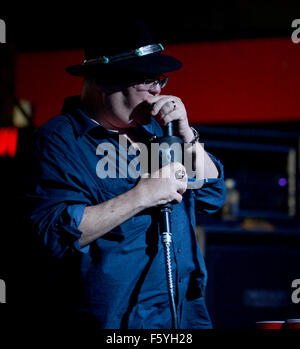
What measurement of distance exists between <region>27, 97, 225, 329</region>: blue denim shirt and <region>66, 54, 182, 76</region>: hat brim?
0.14 m

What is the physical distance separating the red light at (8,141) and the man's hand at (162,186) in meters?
2.14

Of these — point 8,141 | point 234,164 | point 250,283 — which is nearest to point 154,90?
point 250,283

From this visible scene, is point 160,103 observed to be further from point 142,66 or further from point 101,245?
point 101,245

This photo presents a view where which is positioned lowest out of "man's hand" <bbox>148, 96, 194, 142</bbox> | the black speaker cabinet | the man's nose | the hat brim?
the black speaker cabinet

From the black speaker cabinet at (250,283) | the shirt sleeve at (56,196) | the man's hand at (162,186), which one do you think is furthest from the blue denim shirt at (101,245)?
the black speaker cabinet at (250,283)

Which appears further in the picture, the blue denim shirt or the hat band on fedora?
the hat band on fedora

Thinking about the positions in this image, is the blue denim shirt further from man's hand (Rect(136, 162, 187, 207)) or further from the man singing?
man's hand (Rect(136, 162, 187, 207))

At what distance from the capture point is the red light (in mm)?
3285

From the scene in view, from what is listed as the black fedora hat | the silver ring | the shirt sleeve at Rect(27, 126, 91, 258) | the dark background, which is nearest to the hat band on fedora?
the black fedora hat

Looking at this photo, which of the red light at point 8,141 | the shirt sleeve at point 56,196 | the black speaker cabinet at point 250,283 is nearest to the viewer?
the shirt sleeve at point 56,196

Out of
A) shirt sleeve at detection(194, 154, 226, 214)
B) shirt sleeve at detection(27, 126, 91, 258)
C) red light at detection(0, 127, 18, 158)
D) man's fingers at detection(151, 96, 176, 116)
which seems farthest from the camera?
red light at detection(0, 127, 18, 158)

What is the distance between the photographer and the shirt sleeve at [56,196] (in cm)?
123

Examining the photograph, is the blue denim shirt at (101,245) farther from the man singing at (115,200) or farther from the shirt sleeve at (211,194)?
the shirt sleeve at (211,194)

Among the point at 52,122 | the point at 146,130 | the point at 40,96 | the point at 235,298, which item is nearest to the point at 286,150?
the point at 235,298
